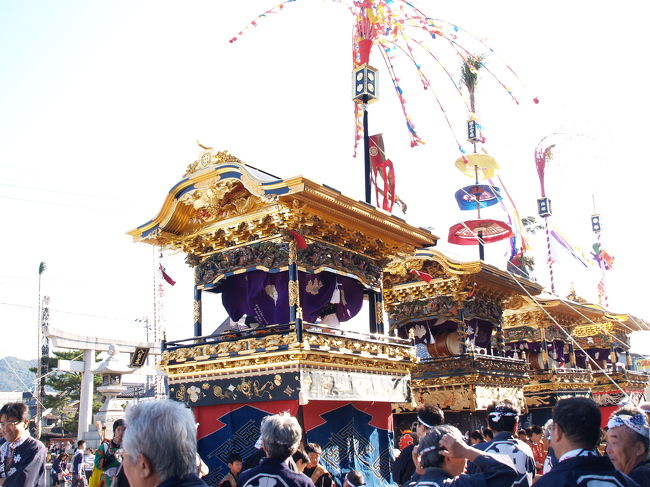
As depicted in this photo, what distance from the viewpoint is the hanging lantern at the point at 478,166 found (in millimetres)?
18609

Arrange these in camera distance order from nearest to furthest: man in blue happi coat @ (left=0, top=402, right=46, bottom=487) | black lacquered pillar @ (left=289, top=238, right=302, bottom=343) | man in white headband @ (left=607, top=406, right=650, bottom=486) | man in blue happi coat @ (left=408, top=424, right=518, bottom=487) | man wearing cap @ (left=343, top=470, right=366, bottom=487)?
man in blue happi coat @ (left=408, top=424, right=518, bottom=487) → man in white headband @ (left=607, top=406, right=650, bottom=486) → man in blue happi coat @ (left=0, top=402, right=46, bottom=487) → man wearing cap @ (left=343, top=470, right=366, bottom=487) → black lacquered pillar @ (left=289, top=238, right=302, bottom=343)

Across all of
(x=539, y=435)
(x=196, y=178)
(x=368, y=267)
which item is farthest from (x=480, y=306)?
(x=196, y=178)

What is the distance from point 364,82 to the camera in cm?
1495

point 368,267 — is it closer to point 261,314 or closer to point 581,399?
point 261,314

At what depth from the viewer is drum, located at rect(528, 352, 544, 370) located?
22.0m

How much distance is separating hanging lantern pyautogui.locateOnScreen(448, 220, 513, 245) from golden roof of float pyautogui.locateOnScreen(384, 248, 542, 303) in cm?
128

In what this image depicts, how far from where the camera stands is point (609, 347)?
25828 millimetres

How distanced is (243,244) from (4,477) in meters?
7.43

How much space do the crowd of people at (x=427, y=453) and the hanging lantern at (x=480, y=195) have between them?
12.6m

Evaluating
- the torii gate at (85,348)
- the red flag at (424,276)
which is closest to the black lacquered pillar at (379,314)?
the red flag at (424,276)

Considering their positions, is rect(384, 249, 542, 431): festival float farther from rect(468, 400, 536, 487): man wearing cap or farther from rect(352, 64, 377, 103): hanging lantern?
rect(468, 400, 536, 487): man wearing cap

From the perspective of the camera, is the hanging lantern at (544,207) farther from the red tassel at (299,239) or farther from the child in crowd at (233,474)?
the child in crowd at (233,474)

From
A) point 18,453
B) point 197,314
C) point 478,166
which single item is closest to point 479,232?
point 478,166

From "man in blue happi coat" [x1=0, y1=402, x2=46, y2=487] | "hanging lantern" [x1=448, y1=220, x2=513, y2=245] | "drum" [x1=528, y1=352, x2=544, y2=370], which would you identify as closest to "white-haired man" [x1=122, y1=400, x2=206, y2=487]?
"man in blue happi coat" [x1=0, y1=402, x2=46, y2=487]
